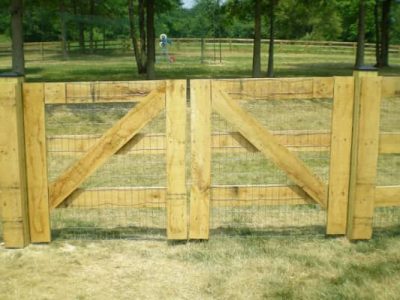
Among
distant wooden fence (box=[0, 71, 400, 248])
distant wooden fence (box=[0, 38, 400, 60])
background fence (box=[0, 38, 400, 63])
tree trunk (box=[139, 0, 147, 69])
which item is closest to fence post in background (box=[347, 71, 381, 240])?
distant wooden fence (box=[0, 71, 400, 248])

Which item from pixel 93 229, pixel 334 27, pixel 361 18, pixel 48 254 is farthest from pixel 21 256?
pixel 334 27

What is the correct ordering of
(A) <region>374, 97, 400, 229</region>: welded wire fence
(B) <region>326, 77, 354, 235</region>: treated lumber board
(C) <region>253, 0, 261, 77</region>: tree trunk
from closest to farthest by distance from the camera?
(B) <region>326, 77, 354, 235</region>: treated lumber board
(A) <region>374, 97, 400, 229</region>: welded wire fence
(C) <region>253, 0, 261, 77</region>: tree trunk

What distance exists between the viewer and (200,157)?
5324mm

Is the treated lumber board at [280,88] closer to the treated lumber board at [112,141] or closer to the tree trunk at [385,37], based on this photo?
the treated lumber board at [112,141]

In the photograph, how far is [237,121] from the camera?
17.3ft

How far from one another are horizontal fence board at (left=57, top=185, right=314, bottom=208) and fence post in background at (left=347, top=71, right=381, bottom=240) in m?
0.53

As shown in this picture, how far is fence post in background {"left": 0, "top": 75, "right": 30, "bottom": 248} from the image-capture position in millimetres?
5125

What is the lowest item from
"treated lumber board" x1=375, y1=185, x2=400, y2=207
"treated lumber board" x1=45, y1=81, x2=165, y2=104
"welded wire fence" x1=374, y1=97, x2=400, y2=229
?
"welded wire fence" x1=374, y1=97, x2=400, y2=229

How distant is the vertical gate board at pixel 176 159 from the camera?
5219 millimetres

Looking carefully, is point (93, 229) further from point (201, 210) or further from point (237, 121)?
point (237, 121)

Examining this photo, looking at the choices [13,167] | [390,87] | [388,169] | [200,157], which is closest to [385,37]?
[388,169]

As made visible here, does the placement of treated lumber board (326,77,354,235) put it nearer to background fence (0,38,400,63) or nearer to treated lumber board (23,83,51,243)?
treated lumber board (23,83,51,243)

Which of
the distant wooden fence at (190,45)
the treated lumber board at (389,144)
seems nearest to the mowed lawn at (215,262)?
the treated lumber board at (389,144)

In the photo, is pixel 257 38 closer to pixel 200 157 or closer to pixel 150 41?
pixel 150 41
